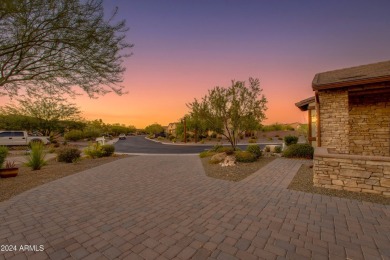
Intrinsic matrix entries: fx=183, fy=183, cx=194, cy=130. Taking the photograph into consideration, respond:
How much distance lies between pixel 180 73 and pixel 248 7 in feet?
19.7

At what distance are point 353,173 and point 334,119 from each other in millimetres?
2838

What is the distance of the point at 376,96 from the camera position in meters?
7.75

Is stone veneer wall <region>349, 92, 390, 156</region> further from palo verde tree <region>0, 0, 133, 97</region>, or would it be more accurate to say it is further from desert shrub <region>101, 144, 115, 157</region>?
desert shrub <region>101, 144, 115, 157</region>

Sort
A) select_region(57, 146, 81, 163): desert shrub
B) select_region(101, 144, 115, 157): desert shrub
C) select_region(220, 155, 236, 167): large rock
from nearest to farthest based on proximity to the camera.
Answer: select_region(220, 155, 236, 167): large rock → select_region(57, 146, 81, 163): desert shrub → select_region(101, 144, 115, 157): desert shrub

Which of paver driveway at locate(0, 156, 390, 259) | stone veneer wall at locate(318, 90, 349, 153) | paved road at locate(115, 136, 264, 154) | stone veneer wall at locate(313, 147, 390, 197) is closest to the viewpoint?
paver driveway at locate(0, 156, 390, 259)

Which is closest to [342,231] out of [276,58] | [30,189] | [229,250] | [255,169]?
[229,250]

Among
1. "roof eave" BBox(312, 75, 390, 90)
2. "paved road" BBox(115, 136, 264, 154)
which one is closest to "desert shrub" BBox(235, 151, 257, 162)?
"roof eave" BBox(312, 75, 390, 90)

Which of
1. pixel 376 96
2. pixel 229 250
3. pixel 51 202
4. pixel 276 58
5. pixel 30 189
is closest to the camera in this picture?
pixel 229 250

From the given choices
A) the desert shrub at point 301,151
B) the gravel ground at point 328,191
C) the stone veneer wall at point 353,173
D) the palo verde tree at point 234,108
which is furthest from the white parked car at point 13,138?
the stone veneer wall at point 353,173

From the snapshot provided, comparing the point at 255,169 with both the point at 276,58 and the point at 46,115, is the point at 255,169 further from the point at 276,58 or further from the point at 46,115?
the point at 46,115

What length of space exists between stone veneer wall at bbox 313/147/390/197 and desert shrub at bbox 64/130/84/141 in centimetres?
4145

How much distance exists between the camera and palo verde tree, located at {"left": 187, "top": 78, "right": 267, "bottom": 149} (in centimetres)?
1231

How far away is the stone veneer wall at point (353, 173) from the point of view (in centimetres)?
486

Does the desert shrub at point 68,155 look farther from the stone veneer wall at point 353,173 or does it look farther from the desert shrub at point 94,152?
the stone veneer wall at point 353,173
